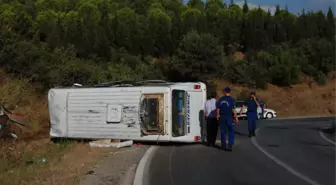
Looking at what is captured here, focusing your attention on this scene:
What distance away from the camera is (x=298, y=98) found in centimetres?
5319

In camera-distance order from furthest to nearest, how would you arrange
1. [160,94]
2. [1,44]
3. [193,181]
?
[1,44] → [160,94] → [193,181]

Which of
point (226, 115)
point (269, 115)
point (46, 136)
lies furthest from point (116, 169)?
point (269, 115)

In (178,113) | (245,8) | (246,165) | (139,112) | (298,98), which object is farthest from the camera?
(245,8)

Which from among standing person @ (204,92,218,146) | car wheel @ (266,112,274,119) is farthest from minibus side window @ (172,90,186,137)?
car wheel @ (266,112,274,119)

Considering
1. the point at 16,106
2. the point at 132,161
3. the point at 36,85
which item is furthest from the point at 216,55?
the point at 132,161

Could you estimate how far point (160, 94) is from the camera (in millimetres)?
15461

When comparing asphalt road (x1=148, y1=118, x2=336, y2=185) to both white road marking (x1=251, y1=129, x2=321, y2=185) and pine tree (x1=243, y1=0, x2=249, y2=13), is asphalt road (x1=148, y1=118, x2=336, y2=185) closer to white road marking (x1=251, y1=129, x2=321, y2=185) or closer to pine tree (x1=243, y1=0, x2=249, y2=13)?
white road marking (x1=251, y1=129, x2=321, y2=185)

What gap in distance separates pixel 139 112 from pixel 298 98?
40535 millimetres

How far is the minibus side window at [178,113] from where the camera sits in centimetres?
1575

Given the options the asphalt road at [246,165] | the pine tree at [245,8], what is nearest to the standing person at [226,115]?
the asphalt road at [246,165]

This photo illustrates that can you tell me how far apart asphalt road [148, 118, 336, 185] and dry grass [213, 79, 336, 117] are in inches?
1345

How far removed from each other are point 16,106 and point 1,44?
47.7ft

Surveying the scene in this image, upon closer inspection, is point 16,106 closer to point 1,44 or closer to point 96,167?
point 1,44

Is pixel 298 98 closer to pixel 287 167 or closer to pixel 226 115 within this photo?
pixel 226 115
